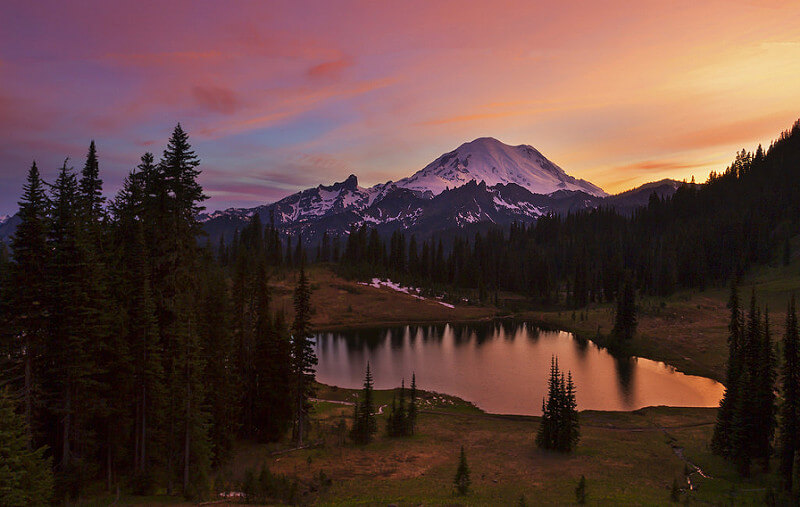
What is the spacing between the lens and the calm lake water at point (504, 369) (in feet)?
204

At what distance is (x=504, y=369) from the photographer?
7706cm

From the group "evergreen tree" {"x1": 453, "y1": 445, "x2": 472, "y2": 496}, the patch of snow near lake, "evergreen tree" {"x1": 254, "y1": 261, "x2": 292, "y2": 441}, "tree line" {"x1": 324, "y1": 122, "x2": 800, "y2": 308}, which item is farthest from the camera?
the patch of snow near lake

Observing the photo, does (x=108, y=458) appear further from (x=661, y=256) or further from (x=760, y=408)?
(x=661, y=256)

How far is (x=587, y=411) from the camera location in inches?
2201

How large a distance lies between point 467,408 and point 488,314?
86.7m

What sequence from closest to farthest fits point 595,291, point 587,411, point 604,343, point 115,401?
point 115,401, point 587,411, point 604,343, point 595,291

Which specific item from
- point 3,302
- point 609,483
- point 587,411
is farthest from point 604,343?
point 3,302

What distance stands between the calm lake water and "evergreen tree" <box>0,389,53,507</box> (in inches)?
1924

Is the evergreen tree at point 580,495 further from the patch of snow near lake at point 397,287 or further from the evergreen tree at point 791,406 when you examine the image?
the patch of snow near lake at point 397,287

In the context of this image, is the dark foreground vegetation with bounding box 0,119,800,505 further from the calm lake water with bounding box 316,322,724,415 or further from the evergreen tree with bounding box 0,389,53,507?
the calm lake water with bounding box 316,322,724,415

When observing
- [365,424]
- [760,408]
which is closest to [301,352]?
[365,424]

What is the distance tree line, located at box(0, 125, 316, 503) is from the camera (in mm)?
24094

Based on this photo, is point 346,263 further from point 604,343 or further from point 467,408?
point 467,408

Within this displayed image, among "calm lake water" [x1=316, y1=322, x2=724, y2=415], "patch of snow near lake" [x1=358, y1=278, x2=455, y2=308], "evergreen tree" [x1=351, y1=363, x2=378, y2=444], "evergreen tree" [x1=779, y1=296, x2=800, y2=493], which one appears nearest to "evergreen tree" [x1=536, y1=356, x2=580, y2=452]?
"evergreen tree" [x1=779, y1=296, x2=800, y2=493]
